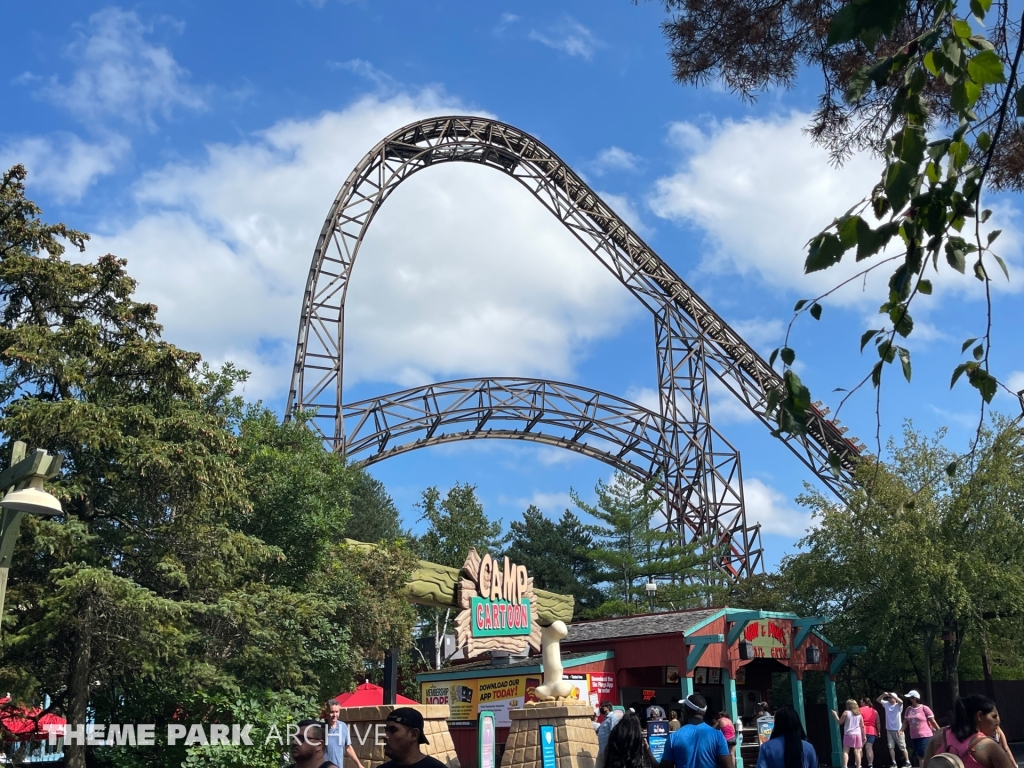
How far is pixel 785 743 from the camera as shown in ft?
19.5

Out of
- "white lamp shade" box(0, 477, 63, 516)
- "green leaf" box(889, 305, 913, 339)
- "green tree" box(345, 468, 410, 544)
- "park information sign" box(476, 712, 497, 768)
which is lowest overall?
"park information sign" box(476, 712, 497, 768)

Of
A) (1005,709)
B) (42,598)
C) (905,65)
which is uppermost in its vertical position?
(905,65)

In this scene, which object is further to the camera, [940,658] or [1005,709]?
[940,658]

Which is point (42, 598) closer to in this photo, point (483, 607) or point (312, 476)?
point (312, 476)

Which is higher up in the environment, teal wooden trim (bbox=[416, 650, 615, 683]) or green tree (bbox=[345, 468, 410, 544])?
green tree (bbox=[345, 468, 410, 544])

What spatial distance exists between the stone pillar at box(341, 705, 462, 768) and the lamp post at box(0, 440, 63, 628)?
530 centimetres

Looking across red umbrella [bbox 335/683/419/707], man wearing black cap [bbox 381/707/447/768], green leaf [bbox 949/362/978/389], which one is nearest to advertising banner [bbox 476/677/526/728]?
red umbrella [bbox 335/683/419/707]

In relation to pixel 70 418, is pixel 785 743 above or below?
below

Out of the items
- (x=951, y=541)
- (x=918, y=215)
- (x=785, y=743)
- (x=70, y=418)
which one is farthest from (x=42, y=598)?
(x=951, y=541)

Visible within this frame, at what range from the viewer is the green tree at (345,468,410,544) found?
128ft

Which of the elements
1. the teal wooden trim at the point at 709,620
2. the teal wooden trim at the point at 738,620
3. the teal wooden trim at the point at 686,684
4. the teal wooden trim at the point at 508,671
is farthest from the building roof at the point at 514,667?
the teal wooden trim at the point at 738,620

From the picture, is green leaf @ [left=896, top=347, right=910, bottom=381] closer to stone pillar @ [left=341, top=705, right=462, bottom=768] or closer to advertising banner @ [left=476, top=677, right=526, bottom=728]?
stone pillar @ [left=341, top=705, right=462, bottom=768]

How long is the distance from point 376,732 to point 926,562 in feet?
42.8

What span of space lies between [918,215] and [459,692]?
57.7 ft
